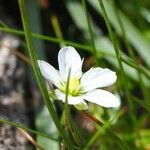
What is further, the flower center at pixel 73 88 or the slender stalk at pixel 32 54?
the flower center at pixel 73 88

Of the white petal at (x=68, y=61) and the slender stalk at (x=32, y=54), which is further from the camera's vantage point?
the white petal at (x=68, y=61)

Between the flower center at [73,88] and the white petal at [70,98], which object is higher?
the flower center at [73,88]

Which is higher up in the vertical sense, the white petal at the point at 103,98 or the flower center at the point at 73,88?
the flower center at the point at 73,88

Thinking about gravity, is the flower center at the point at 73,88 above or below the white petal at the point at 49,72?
below

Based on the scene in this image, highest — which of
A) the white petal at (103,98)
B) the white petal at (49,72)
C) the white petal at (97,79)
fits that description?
the white petal at (49,72)

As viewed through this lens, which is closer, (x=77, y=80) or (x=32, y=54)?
(x=32, y=54)

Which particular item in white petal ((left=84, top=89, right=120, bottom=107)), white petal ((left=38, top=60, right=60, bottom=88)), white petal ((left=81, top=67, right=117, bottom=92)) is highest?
white petal ((left=38, top=60, right=60, bottom=88))
